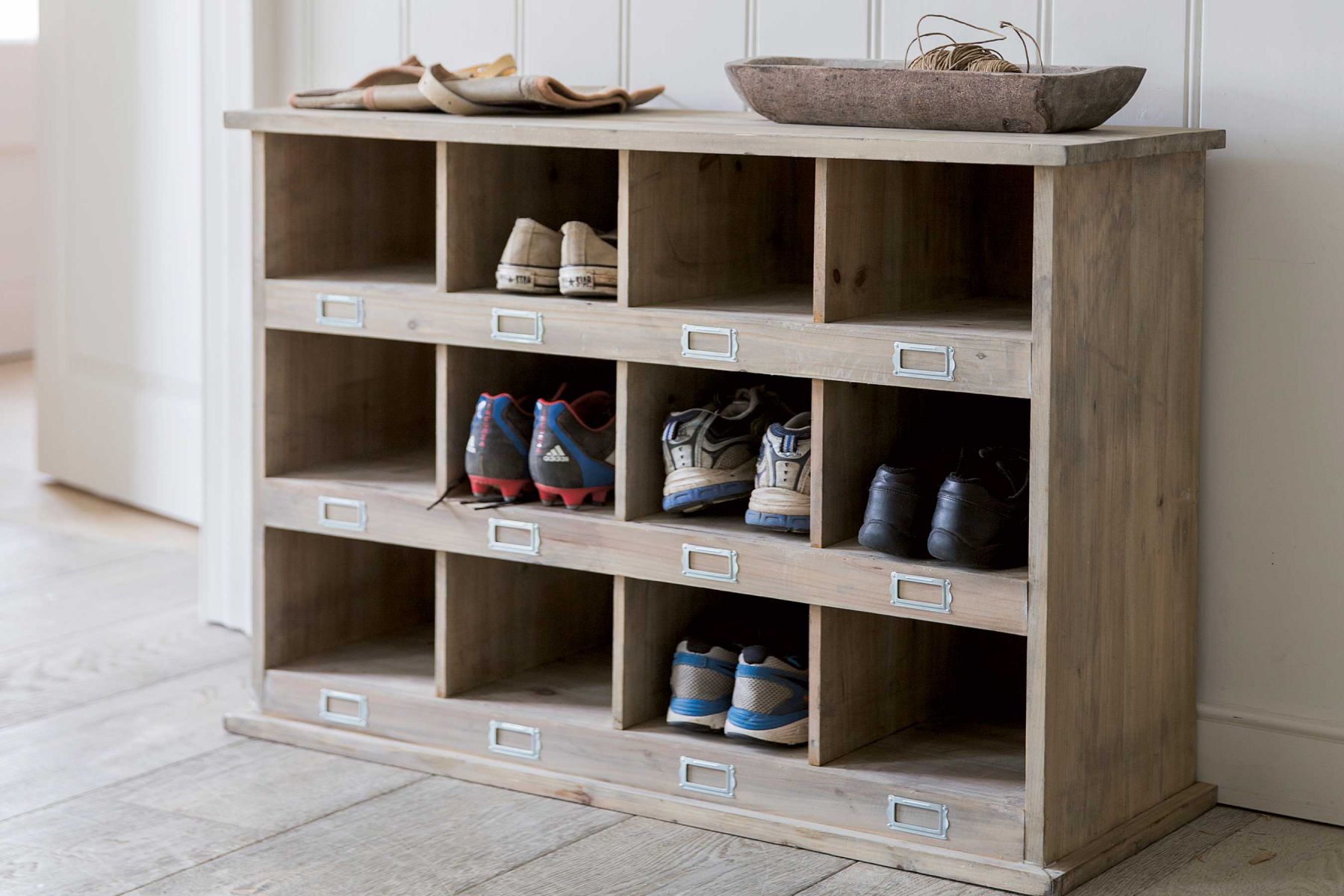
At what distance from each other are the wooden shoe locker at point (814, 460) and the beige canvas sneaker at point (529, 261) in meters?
0.04

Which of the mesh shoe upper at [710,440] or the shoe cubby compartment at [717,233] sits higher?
the shoe cubby compartment at [717,233]

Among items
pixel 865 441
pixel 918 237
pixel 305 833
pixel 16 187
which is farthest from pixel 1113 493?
pixel 16 187

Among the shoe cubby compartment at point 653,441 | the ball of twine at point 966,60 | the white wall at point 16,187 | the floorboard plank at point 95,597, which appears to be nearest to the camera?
the ball of twine at point 966,60

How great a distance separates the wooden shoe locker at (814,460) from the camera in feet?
6.46

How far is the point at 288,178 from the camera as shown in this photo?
8.11 ft

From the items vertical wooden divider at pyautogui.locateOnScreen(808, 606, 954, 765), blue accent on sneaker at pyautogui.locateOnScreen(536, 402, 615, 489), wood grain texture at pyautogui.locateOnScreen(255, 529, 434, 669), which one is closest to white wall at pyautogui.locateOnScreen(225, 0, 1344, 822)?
vertical wooden divider at pyautogui.locateOnScreen(808, 606, 954, 765)

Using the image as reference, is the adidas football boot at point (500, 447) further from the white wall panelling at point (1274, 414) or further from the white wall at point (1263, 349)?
the white wall panelling at point (1274, 414)

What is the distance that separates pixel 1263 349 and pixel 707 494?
73cm

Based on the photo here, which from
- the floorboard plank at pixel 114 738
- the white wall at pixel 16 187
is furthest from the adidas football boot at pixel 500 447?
the white wall at pixel 16 187

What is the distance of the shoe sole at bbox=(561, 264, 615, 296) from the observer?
87.9 inches

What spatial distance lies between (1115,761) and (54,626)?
1.89m

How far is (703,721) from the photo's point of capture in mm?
2227

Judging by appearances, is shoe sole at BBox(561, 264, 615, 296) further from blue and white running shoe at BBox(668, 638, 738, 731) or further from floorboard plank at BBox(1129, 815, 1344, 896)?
floorboard plank at BBox(1129, 815, 1344, 896)

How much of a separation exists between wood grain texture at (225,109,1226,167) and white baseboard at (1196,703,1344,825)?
0.75 meters
